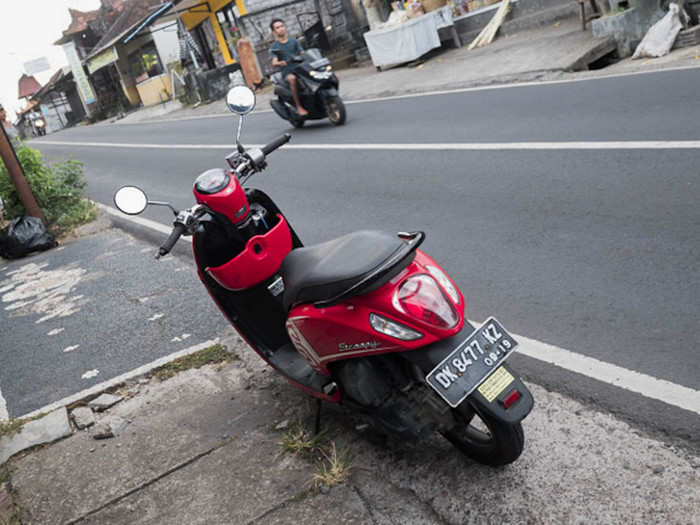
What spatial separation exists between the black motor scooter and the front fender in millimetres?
9906

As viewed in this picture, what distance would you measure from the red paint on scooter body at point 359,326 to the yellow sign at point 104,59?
45.5m

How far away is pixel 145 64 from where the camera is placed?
45.0m

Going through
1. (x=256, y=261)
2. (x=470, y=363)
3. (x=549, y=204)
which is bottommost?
(x=549, y=204)

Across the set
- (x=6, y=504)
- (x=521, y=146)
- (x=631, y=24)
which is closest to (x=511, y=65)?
(x=631, y=24)

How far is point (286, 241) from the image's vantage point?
374 cm

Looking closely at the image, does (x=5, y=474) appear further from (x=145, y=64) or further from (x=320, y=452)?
(x=145, y=64)

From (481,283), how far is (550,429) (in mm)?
1753

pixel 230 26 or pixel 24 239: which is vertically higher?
pixel 230 26

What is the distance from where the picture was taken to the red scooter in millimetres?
2611

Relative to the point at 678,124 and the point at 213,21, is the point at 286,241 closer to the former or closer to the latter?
the point at 678,124

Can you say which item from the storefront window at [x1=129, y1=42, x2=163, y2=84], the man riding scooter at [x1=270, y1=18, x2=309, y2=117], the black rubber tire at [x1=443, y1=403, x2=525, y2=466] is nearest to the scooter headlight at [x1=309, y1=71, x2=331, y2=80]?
the man riding scooter at [x1=270, y1=18, x2=309, y2=117]

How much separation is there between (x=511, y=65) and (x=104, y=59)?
40177mm

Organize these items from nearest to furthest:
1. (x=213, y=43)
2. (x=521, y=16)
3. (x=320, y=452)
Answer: (x=320, y=452) < (x=521, y=16) < (x=213, y=43)

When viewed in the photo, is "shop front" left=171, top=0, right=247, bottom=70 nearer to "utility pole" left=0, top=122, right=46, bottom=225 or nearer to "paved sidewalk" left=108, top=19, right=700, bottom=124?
"paved sidewalk" left=108, top=19, right=700, bottom=124
